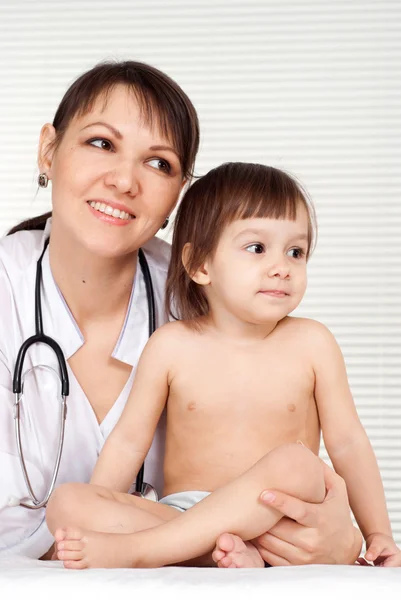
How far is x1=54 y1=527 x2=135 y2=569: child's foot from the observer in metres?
1.27

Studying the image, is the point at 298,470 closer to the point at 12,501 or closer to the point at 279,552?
the point at 279,552

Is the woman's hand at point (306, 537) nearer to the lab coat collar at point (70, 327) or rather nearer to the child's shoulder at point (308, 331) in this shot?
the child's shoulder at point (308, 331)

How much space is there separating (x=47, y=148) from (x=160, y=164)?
0.26 m

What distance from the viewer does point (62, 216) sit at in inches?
71.4

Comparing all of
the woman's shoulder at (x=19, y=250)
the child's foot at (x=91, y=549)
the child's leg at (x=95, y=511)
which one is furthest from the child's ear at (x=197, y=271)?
the child's foot at (x=91, y=549)

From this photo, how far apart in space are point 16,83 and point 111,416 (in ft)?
7.23

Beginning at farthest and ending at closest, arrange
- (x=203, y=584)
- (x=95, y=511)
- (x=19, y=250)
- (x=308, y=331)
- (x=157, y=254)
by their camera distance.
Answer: (x=157, y=254)
(x=19, y=250)
(x=308, y=331)
(x=95, y=511)
(x=203, y=584)

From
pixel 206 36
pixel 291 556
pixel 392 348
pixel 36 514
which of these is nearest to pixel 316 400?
pixel 291 556

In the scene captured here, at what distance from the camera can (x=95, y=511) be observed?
140cm

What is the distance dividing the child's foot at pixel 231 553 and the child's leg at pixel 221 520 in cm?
2

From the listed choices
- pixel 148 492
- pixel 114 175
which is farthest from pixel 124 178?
pixel 148 492

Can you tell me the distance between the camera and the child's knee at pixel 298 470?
134 cm

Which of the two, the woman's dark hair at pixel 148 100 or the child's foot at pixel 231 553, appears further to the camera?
the woman's dark hair at pixel 148 100

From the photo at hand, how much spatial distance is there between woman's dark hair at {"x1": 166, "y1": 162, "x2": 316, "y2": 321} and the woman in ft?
0.27
